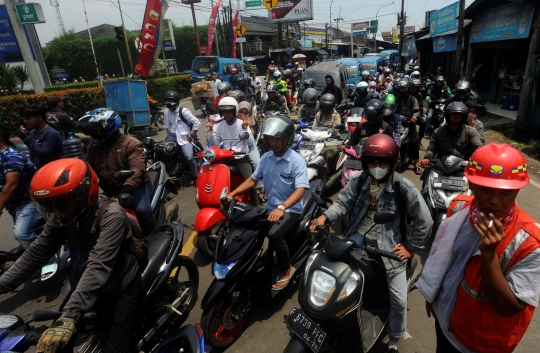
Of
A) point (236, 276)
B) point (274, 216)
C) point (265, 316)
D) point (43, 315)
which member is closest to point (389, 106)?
point (274, 216)

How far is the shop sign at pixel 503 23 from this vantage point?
9.68 m

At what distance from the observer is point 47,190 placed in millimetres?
1855

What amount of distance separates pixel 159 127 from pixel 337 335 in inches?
463

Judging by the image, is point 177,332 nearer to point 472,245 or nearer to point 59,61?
point 472,245

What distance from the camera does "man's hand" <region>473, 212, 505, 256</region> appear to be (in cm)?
130

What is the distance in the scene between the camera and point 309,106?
7379 millimetres

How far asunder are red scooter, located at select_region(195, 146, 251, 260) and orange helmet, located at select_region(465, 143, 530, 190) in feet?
8.70

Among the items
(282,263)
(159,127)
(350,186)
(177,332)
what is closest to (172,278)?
(177,332)

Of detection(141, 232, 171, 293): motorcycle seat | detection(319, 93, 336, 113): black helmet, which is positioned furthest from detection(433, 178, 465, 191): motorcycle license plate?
detection(141, 232, 171, 293): motorcycle seat

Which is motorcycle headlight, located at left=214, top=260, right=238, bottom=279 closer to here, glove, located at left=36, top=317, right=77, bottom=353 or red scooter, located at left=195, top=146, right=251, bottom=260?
red scooter, located at left=195, top=146, right=251, bottom=260

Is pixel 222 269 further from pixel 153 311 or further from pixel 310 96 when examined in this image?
pixel 310 96

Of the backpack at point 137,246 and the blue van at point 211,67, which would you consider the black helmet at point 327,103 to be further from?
the blue van at point 211,67

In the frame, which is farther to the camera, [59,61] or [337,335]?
[59,61]

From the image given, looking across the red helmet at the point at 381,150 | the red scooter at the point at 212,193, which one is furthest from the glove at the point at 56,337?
the red helmet at the point at 381,150
